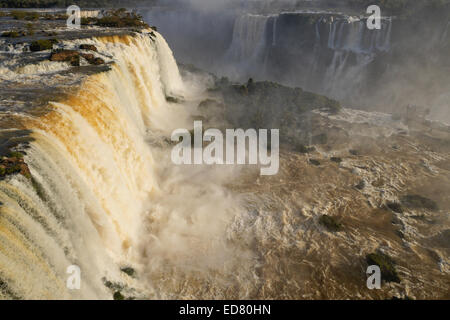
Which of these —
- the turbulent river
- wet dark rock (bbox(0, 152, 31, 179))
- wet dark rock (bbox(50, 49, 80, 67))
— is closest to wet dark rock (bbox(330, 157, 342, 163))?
the turbulent river

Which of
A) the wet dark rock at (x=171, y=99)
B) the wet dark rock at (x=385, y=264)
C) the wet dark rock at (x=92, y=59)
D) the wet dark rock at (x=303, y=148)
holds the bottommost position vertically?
the wet dark rock at (x=385, y=264)

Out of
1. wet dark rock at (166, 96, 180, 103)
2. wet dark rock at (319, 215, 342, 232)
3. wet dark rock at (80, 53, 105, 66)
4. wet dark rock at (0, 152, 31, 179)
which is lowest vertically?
wet dark rock at (319, 215, 342, 232)

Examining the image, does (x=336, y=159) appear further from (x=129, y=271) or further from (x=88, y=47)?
(x=88, y=47)

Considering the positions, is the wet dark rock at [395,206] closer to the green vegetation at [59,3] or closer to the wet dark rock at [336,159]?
the wet dark rock at [336,159]

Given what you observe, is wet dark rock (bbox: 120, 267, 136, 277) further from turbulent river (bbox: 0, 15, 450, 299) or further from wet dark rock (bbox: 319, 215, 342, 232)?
wet dark rock (bbox: 319, 215, 342, 232)

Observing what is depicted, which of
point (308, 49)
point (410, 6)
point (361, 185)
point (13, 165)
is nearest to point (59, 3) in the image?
point (308, 49)

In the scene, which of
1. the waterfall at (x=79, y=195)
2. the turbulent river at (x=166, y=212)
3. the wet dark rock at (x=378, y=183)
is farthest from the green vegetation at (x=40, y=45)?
the wet dark rock at (x=378, y=183)

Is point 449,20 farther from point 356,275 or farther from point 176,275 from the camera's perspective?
point 176,275
